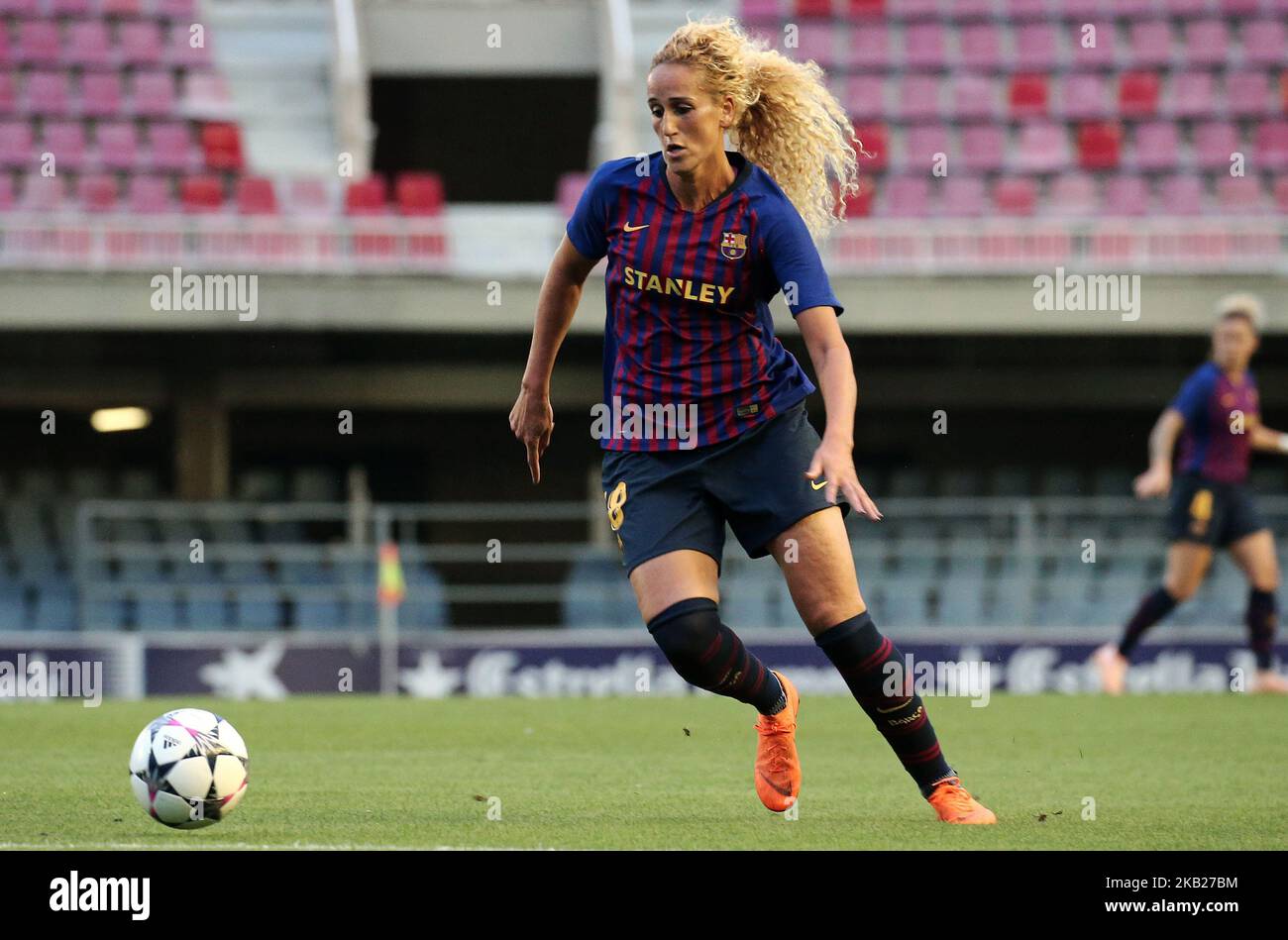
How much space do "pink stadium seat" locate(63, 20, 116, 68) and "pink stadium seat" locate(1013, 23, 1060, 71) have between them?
8529 mm

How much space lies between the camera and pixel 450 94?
70.8 ft

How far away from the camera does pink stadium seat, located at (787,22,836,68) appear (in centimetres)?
1814

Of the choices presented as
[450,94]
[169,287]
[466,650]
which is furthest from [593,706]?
[450,94]

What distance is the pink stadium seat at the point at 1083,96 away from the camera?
1778cm

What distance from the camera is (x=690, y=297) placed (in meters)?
5.14

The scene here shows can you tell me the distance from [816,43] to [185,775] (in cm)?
1436

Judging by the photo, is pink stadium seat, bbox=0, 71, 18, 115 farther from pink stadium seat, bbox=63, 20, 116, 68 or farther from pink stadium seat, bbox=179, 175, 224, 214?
pink stadium seat, bbox=179, 175, 224, 214

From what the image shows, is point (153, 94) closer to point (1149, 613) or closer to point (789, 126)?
point (1149, 613)

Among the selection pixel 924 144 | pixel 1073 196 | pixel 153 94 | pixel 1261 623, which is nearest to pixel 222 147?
pixel 153 94

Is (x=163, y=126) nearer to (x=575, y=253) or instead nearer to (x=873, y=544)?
(x=873, y=544)

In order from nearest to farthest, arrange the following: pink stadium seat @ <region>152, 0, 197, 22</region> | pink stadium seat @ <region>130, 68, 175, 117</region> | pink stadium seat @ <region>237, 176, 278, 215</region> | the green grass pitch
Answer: the green grass pitch, pink stadium seat @ <region>237, 176, 278, 215</region>, pink stadium seat @ <region>130, 68, 175, 117</region>, pink stadium seat @ <region>152, 0, 197, 22</region>

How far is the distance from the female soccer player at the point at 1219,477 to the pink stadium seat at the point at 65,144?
10335 mm

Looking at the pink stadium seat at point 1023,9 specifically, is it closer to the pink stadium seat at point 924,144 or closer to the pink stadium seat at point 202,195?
the pink stadium seat at point 924,144

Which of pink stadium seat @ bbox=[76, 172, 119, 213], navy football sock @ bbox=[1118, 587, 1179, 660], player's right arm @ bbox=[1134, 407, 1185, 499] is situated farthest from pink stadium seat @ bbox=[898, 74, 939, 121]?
navy football sock @ bbox=[1118, 587, 1179, 660]
